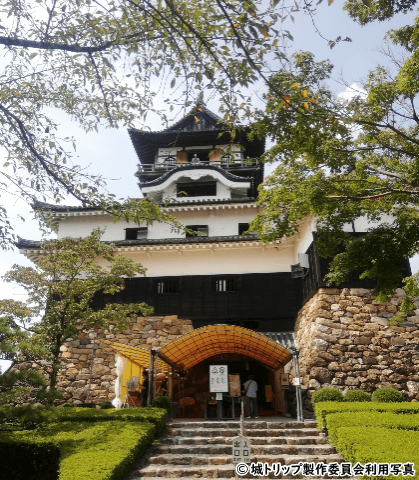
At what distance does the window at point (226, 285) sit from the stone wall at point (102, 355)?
239 cm

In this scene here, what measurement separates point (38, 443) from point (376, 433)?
25.1 ft

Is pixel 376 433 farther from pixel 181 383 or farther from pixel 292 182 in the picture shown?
pixel 181 383

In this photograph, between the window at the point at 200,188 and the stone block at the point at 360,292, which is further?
the window at the point at 200,188

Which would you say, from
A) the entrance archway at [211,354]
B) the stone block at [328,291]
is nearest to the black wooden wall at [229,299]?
the entrance archway at [211,354]

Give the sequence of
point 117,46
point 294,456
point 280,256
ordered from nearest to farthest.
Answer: point 117,46
point 294,456
point 280,256

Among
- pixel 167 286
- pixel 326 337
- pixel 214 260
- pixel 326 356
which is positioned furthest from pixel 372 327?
pixel 167 286

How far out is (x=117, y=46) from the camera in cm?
587

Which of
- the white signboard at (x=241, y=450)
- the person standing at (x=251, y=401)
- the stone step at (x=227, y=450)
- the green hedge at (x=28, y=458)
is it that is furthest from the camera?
the person standing at (x=251, y=401)

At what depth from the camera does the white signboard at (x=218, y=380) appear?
14.0 meters

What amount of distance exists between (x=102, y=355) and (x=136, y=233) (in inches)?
307

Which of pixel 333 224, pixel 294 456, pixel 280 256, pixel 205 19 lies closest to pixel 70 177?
pixel 205 19

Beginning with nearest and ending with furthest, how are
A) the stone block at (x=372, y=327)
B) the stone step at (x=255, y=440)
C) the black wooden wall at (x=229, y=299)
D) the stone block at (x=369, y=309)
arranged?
1. the stone step at (x=255, y=440)
2. the stone block at (x=372, y=327)
3. the stone block at (x=369, y=309)
4. the black wooden wall at (x=229, y=299)

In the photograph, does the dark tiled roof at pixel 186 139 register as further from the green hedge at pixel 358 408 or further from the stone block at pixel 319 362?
the green hedge at pixel 358 408

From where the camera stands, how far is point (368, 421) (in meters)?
9.78
